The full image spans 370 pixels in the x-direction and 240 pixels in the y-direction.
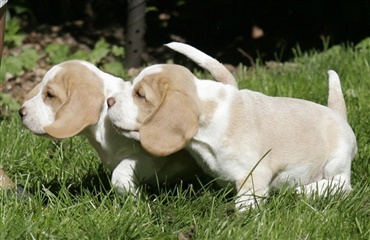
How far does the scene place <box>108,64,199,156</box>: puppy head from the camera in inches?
155

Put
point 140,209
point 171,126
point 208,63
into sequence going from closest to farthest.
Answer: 1. point 171,126
2. point 140,209
3. point 208,63

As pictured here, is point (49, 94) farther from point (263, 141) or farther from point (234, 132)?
point (263, 141)

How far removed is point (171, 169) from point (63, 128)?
669 millimetres

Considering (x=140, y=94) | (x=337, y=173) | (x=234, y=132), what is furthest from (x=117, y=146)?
(x=337, y=173)

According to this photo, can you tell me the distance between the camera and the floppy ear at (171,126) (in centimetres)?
392

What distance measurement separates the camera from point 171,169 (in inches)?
176

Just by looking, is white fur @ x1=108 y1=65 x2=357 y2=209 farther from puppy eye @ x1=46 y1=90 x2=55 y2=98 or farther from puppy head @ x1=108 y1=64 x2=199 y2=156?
puppy eye @ x1=46 y1=90 x2=55 y2=98

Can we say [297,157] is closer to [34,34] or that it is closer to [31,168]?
[31,168]

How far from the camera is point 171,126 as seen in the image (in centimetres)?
392

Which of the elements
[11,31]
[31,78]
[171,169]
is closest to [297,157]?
[171,169]

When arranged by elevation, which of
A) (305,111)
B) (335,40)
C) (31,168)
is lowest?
(335,40)

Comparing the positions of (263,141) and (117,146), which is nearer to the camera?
(263,141)

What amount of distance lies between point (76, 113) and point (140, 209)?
0.60 meters

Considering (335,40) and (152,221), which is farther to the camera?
(335,40)
